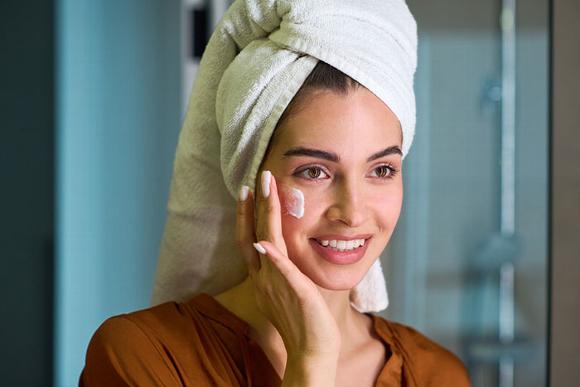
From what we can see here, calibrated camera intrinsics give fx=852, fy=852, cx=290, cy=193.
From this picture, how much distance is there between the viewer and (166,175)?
198cm

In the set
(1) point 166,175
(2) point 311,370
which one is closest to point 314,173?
(2) point 311,370

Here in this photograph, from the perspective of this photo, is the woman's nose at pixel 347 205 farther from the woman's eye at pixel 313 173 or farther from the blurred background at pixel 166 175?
the blurred background at pixel 166 175

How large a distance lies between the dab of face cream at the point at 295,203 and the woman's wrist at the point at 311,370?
21 centimetres

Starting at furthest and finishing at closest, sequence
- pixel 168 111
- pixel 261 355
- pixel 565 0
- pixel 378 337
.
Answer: pixel 168 111
pixel 565 0
pixel 378 337
pixel 261 355

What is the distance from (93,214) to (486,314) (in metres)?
0.93

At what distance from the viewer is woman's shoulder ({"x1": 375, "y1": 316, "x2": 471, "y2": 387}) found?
150cm

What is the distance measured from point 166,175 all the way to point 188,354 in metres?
0.73

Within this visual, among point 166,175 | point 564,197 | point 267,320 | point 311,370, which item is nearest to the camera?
point 311,370

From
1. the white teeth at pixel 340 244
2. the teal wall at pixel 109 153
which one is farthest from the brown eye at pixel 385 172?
the teal wall at pixel 109 153

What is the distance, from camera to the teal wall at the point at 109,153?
6.39 feet

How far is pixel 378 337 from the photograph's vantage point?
1537mm

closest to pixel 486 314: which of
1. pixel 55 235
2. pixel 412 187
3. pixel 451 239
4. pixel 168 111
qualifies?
pixel 451 239

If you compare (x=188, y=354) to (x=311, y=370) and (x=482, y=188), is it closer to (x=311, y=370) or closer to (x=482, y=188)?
(x=311, y=370)
